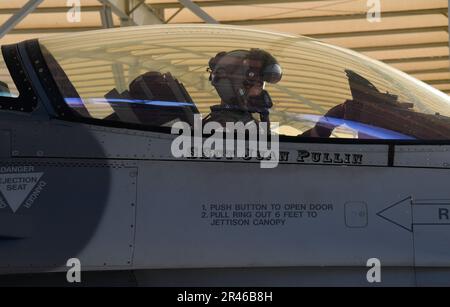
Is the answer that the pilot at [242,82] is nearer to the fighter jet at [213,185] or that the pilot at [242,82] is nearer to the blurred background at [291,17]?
the fighter jet at [213,185]

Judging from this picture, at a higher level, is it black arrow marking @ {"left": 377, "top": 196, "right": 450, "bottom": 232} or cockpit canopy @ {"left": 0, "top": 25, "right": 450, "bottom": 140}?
cockpit canopy @ {"left": 0, "top": 25, "right": 450, "bottom": 140}

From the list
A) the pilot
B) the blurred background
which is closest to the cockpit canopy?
the pilot

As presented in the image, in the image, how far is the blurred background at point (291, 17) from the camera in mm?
16078

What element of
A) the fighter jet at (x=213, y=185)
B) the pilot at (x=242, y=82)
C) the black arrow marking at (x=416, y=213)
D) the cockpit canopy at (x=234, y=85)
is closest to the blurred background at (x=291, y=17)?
the cockpit canopy at (x=234, y=85)

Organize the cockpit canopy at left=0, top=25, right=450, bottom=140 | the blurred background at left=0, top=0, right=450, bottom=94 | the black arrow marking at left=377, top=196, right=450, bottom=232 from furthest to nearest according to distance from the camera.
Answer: the blurred background at left=0, top=0, right=450, bottom=94, the cockpit canopy at left=0, top=25, right=450, bottom=140, the black arrow marking at left=377, top=196, right=450, bottom=232

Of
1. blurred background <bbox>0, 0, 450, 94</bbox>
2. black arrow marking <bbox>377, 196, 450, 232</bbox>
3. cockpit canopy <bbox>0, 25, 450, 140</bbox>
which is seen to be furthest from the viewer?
blurred background <bbox>0, 0, 450, 94</bbox>

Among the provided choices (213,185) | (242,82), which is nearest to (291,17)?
(242,82)

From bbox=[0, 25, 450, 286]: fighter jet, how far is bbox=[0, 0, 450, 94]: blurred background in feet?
33.1

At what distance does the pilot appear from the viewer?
4.54m

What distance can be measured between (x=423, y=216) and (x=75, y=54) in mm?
2094

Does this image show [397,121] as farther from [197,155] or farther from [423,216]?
[197,155]

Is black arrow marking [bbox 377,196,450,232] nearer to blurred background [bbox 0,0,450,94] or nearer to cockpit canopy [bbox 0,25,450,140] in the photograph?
cockpit canopy [bbox 0,25,450,140]

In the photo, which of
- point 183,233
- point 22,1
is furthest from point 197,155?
point 22,1

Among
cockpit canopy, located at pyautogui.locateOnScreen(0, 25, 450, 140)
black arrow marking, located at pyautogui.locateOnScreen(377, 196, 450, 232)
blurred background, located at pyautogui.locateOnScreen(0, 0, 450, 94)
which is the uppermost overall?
blurred background, located at pyautogui.locateOnScreen(0, 0, 450, 94)
